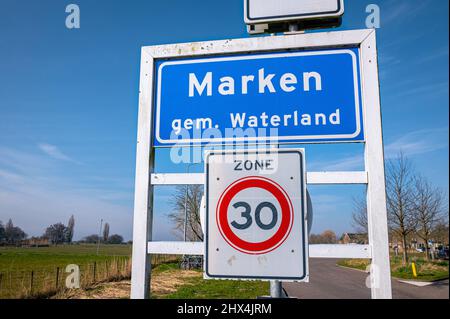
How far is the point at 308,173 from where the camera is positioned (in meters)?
1.95

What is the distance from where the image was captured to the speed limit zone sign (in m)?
1.67

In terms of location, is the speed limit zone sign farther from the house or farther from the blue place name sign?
the house

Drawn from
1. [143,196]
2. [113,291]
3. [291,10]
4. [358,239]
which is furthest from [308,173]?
[358,239]

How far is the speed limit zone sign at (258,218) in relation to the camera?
1.67 metres

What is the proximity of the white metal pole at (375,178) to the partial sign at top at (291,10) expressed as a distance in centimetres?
33

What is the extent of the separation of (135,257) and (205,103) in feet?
3.55

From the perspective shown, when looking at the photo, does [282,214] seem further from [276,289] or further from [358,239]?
[358,239]

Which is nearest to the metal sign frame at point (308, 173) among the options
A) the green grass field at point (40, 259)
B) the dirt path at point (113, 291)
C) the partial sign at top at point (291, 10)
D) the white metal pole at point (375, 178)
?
the white metal pole at point (375, 178)

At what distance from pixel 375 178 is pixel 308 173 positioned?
399 mm

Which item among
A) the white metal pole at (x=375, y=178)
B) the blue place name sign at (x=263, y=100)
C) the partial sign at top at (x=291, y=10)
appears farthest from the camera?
the partial sign at top at (x=291, y=10)

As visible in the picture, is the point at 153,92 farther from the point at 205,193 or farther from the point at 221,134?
the point at 205,193

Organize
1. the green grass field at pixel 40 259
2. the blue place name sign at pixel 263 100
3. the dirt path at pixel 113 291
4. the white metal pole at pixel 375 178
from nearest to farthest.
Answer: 1. the white metal pole at pixel 375 178
2. the blue place name sign at pixel 263 100
3. the dirt path at pixel 113 291
4. the green grass field at pixel 40 259

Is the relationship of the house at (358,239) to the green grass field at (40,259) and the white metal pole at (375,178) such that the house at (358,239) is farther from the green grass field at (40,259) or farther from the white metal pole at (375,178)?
the green grass field at (40,259)

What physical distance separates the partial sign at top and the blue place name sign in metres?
0.29
